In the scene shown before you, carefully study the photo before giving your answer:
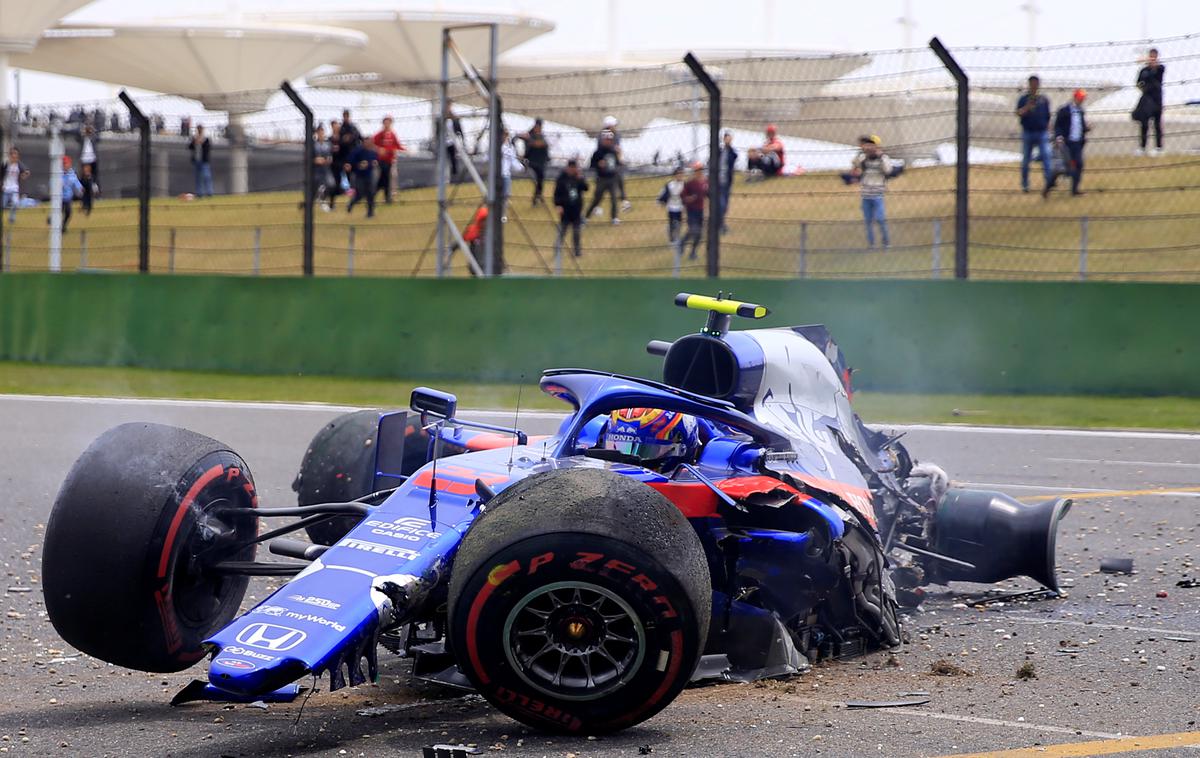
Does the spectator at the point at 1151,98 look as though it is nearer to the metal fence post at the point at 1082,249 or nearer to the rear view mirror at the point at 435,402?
the metal fence post at the point at 1082,249

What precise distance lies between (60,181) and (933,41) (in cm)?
1213

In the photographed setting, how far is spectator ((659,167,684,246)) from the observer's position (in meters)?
17.7

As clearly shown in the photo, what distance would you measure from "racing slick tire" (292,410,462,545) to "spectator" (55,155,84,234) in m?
16.3

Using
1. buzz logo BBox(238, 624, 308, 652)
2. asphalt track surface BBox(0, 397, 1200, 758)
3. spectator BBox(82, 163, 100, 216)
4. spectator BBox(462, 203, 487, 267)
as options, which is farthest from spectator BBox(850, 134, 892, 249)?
buzz logo BBox(238, 624, 308, 652)

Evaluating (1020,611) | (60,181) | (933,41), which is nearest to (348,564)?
(1020,611)

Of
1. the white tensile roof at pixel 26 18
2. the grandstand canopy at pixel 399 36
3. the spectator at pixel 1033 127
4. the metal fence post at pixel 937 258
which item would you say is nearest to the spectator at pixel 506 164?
the metal fence post at pixel 937 258

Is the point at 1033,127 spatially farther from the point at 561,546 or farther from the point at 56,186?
the point at 561,546

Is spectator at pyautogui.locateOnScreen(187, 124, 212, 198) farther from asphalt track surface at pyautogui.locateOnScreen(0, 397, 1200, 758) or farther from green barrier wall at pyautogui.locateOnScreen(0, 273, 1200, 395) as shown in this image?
asphalt track surface at pyautogui.locateOnScreen(0, 397, 1200, 758)

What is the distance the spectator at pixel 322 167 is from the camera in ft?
58.2

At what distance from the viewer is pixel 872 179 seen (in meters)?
17.9

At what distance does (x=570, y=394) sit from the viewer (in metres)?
6.46

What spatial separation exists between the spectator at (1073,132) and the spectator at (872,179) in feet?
6.48

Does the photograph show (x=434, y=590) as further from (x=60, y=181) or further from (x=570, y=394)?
(x=60, y=181)

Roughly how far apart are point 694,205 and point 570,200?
3.23 meters
